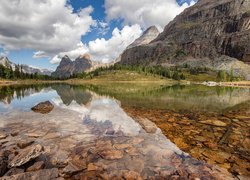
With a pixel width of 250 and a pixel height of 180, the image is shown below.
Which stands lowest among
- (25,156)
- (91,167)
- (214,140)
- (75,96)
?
(75,96)

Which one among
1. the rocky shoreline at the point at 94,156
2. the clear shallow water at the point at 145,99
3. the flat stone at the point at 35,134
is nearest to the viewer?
the rocky shoreline at the point at 94,156

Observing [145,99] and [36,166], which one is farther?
[145,99]

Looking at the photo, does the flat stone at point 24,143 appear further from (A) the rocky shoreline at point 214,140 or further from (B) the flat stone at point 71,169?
(A) the rocky shoreline at point 214,140

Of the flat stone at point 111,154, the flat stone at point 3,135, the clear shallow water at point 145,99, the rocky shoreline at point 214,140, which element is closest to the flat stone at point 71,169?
the flat stone at point 111,154

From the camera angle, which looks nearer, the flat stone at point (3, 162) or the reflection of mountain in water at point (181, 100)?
the flat stone at point (3, 162)

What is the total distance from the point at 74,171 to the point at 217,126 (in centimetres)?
1655

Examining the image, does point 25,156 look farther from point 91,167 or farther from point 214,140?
point 214,140

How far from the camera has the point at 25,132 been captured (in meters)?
18.5

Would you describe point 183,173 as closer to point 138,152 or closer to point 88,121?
point 138,152

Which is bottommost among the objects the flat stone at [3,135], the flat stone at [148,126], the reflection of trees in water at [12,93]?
the reflection of trees in water at [12,93]

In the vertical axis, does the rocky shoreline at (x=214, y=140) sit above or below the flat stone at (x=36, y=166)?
above

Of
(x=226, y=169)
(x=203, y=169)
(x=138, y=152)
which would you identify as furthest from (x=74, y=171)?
(x=226, y=169)

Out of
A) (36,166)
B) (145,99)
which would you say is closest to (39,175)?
(36,166)

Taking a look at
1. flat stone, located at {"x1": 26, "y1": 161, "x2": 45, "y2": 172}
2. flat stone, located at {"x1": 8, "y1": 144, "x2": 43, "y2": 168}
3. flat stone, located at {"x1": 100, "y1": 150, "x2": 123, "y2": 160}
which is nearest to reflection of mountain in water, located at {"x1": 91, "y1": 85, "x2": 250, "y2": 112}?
flat stone, located at {"x1": 100, "y1": 150, "x2": 123, "y2": 160}
